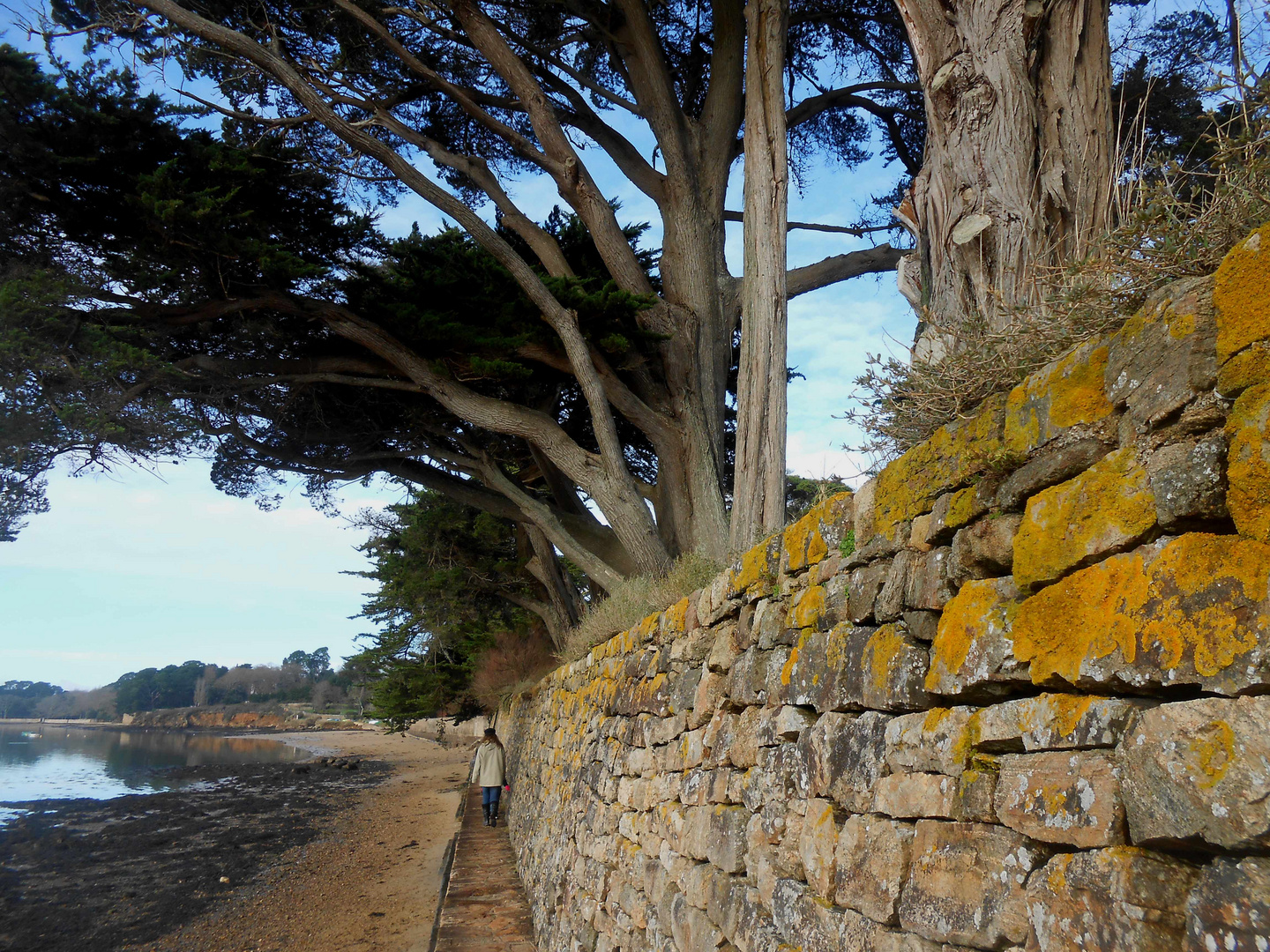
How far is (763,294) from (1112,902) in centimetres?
603

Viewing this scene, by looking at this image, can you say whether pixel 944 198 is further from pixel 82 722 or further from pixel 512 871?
pixel 82 722

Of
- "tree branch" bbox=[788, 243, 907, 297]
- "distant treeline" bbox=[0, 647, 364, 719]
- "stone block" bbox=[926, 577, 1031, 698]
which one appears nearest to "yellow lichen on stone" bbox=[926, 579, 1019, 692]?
"stone block" bbox=[926, 577, 1031, 698]

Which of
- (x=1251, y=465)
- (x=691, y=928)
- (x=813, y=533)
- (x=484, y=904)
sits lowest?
(x=484, y=904)

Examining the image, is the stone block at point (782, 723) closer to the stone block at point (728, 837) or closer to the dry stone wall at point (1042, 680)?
the dry stone wall at point (1042, 680)

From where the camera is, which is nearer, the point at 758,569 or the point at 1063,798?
the point at 1063,798

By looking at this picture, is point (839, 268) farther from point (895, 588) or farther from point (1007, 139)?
point (895, 588)

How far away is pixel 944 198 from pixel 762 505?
274 cm

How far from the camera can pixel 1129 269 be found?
1580 millimetres

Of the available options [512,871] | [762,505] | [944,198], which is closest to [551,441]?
[762,505]

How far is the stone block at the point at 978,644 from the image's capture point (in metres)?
1.52

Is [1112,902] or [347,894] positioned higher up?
[1112,902]

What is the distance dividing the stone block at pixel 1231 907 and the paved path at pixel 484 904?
489 cm

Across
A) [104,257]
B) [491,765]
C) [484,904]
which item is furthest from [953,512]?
[491,765]

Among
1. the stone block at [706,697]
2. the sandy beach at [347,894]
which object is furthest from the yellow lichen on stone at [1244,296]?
the sandy beach at [347,894]
